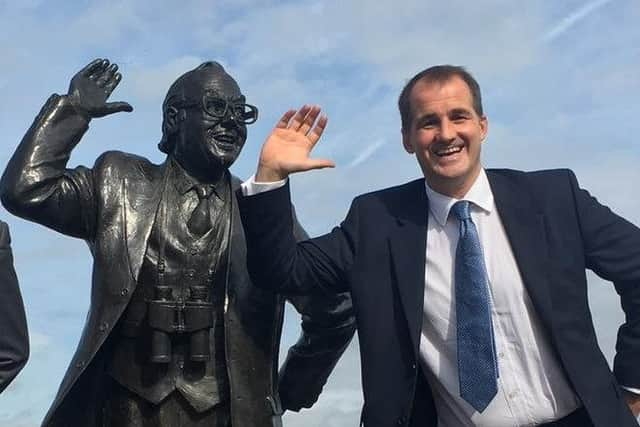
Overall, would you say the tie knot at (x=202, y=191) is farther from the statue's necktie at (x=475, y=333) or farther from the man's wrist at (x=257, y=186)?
the statue's necktie at (x=475, y=333)

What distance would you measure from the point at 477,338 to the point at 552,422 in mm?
474

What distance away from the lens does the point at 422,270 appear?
13.6 feet

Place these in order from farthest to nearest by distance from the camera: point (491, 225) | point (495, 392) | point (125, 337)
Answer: point (125, 337) → point (491, 225) → point (495, 392)

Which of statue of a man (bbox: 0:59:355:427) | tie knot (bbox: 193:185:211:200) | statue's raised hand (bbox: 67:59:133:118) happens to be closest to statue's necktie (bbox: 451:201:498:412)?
statue of a man (bbox: 0:59:355:427)

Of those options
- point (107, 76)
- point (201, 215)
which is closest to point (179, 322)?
point (201, 215)

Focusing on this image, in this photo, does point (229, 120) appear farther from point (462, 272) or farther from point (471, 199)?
point (462, 272)

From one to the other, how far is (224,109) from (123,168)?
0.67 m

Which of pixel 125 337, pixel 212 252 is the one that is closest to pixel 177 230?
pixel 212 252

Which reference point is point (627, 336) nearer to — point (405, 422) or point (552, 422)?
point (552, 422)

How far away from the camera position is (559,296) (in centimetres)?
404

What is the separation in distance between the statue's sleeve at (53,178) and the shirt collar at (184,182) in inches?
19.2

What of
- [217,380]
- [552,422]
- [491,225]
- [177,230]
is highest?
[177,230]

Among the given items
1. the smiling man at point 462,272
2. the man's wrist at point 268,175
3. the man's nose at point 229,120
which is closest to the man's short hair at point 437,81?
the smiling man at point 462,272

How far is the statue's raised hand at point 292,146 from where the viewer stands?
4145 mm
